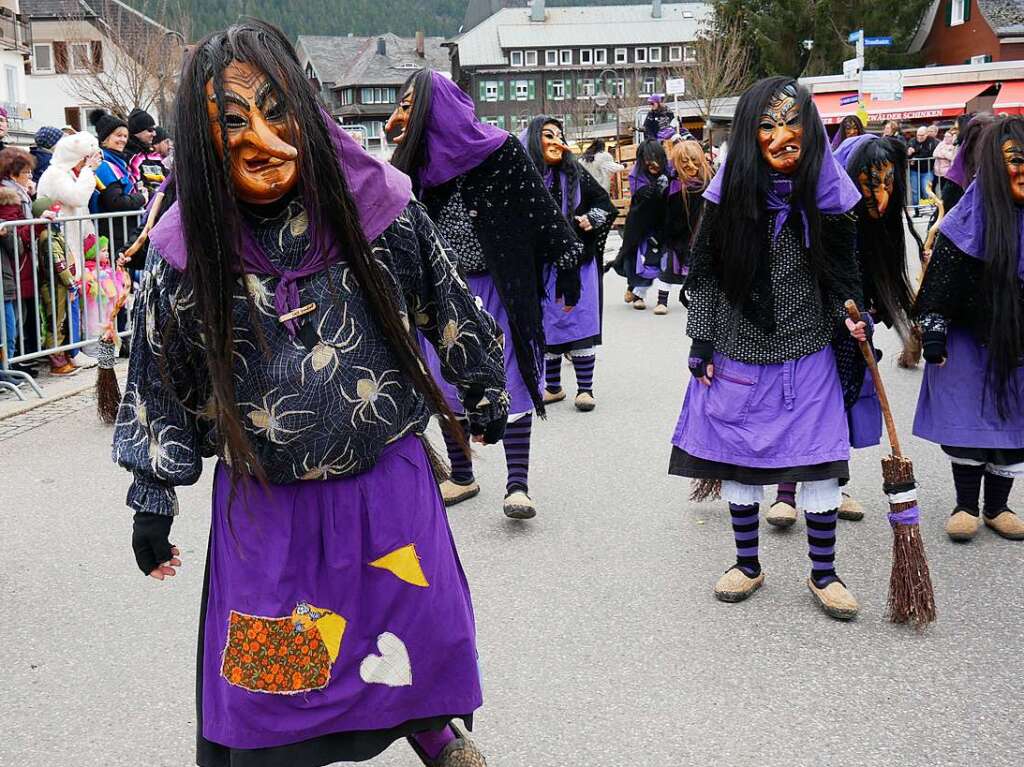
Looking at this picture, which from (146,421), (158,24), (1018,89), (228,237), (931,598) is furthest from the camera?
(1018,89)

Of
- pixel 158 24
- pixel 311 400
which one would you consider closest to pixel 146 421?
pixel 311 400

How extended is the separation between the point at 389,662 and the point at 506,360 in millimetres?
2991

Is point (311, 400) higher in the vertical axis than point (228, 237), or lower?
lower

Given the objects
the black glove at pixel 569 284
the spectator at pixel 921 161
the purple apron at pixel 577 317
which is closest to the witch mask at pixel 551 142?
the purple apron at pixel 577 317

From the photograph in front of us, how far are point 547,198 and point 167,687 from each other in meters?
2.64

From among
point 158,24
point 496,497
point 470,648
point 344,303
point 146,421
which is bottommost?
point 496,497

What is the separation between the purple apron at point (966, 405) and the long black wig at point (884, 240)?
31cm

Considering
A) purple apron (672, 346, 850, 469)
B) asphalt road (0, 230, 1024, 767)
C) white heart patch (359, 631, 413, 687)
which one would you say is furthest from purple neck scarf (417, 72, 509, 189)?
white heart patch (359, 631, 413, 687)

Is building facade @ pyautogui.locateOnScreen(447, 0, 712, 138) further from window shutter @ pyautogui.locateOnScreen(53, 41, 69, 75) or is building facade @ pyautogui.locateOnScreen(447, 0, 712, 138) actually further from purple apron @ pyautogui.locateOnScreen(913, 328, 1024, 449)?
purple apron @ pyautogui.locateOnScreen(913, 328, 1024, 449)

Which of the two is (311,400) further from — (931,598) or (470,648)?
(931,598)

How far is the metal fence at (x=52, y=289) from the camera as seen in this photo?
860 cm

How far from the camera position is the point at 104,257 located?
9.73 m

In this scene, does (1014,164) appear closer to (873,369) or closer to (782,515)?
(873,369)

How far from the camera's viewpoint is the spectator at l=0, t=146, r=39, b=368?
8648mm
